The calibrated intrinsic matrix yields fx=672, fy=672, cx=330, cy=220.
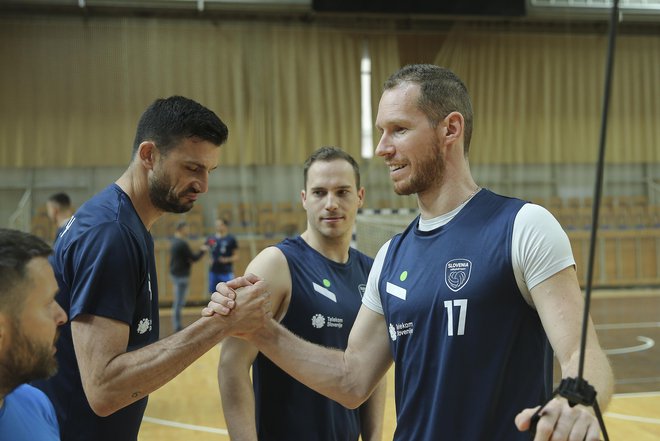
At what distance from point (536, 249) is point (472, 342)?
341 mm

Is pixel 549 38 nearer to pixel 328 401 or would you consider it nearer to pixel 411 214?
pixel 411 214

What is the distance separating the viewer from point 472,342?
2.02 metres

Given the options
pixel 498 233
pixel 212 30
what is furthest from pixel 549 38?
pixel 498 233

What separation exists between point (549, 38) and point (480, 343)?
16.8 meters

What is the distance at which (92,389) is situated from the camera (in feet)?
7.24

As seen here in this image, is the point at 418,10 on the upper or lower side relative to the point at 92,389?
upper

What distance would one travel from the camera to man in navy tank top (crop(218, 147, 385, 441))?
2896 mm

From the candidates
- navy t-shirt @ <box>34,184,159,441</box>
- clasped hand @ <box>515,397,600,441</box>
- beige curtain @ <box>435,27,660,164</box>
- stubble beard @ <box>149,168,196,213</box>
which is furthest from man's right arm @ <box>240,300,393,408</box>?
beige curtain @ <box>435,27,660,164</box>

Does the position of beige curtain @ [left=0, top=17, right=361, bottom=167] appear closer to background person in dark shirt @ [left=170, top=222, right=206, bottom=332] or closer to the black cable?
background person in dark shirt @ [left=170, top=222, right=206, bottom=332]

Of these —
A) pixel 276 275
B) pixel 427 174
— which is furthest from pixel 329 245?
pixel 427 174

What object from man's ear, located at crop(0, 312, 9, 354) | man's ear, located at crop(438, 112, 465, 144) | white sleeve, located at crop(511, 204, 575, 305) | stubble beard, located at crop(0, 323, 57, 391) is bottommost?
stubble beard, located at crop(0, 323, 57, 391)

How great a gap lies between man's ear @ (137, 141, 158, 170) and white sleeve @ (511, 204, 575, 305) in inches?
55.7

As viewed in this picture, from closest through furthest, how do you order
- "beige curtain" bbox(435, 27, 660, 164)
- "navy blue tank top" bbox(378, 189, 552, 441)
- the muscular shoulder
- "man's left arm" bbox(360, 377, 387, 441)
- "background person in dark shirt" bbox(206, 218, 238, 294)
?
"navy blue tank top" bbox(378, 189, 552, 441) < the muscular shoulder < "man's left arm" bbox(360, 377, 387, 441) < "background person in dark shirt" bbox(206, 218, 238, 294) < "beige curtain" bbox(435, 27, 660, 164)

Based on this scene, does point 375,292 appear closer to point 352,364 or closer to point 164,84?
point 352,364
